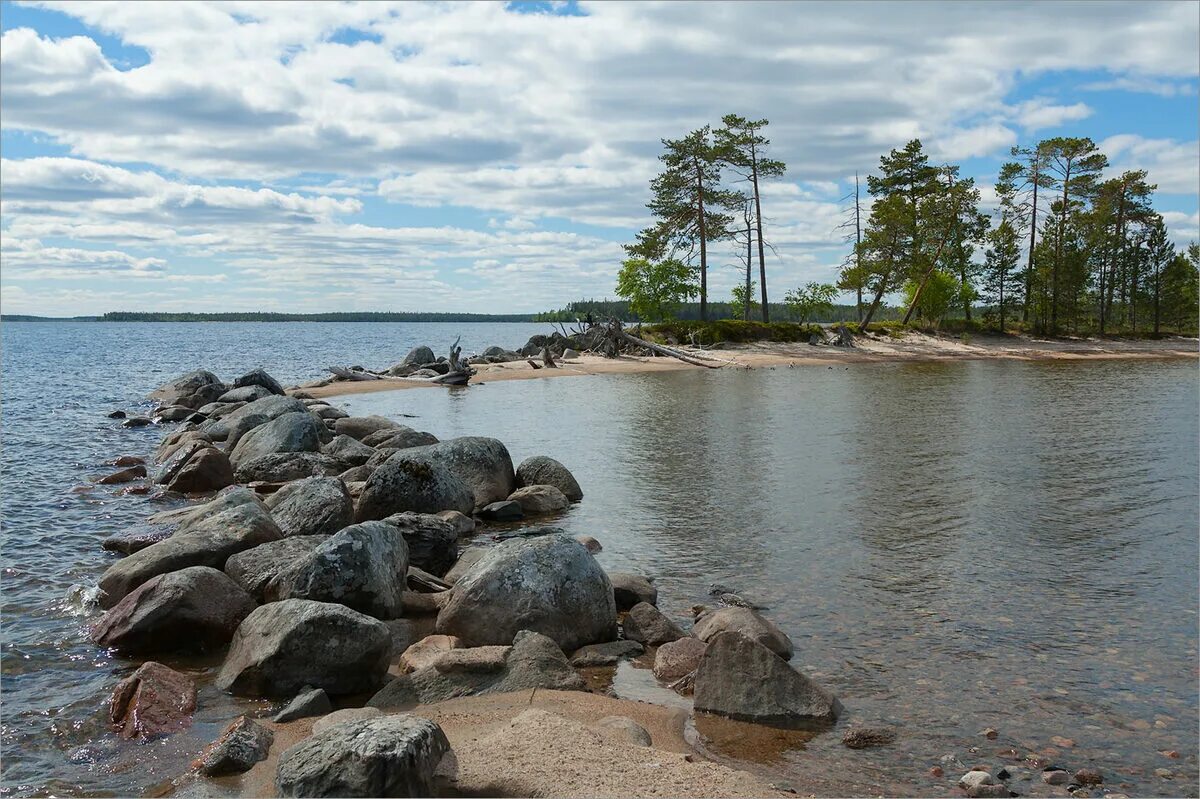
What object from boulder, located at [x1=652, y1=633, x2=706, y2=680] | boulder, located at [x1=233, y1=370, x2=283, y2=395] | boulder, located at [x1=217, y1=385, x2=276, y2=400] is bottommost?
boulder, located at [x1=652, y1=633, x2=706, y2=680]

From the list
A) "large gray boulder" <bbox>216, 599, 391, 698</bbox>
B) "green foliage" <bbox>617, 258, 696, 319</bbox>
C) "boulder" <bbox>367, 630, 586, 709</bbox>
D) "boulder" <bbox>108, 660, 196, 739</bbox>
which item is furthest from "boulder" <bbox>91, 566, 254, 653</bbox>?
"green foliage" <bbox>617, 258, 696, 319</bbox>

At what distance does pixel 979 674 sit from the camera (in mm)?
7879

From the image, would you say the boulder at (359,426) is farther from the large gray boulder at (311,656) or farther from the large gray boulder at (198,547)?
the large gray boulder at (311,656)

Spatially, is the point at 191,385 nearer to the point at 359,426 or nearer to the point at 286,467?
the point at 359,426

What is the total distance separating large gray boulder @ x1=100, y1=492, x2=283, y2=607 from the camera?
9.71 meters

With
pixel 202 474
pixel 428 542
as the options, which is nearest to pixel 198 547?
pixel 428 542

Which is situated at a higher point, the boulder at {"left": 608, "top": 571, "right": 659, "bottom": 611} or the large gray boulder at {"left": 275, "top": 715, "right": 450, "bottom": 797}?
the large gray boulder at {"left": 275, "top": 715, "right": 450, "bottom": 797}

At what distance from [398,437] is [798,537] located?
32.3ft

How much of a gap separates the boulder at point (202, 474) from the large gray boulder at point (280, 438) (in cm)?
84

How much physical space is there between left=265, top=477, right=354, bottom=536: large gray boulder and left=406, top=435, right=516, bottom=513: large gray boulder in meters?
2.40

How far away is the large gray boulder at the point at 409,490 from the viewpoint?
1316cm

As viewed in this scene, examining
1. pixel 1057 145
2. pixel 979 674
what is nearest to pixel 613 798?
pixel 979 674

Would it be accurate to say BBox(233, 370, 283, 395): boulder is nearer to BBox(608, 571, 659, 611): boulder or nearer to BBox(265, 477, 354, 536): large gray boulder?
BBox(265, 477, 354, 536): large gray boulder

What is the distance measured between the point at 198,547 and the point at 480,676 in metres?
4.41
